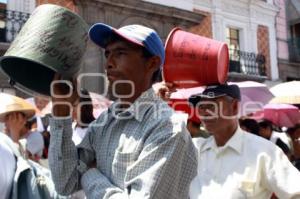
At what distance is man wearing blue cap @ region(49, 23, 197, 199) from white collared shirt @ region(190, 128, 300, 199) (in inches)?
37.2

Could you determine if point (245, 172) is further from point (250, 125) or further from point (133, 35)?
point (250, 125)

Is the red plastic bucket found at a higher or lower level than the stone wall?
lower

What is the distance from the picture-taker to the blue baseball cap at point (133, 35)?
1.72 metres

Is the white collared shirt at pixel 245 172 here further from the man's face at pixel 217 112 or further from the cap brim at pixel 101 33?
the cap brim at pixel 101 33

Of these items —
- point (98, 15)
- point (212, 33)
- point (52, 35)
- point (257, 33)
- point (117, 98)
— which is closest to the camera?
point (52, 35)

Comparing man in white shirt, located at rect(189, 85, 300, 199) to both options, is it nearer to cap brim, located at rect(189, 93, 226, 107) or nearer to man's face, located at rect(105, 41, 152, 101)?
cap brim, located at rect(189, 93, 226, 107)

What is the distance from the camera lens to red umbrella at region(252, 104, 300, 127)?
5.64 m

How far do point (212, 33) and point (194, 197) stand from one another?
37.2ft

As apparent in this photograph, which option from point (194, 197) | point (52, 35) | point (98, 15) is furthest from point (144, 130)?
point (98, 15)

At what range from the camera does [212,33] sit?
44.7ft

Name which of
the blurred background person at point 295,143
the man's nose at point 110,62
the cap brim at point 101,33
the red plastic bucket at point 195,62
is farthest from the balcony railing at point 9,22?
the man's nose at point 110,62

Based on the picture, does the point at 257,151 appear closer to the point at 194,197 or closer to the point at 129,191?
the point at 194,197

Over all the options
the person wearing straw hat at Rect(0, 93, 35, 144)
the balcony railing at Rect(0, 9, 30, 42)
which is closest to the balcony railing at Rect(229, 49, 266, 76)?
the balcony railing at Rect(0, 9, 30, 42)

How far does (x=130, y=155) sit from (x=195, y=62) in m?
0.85
